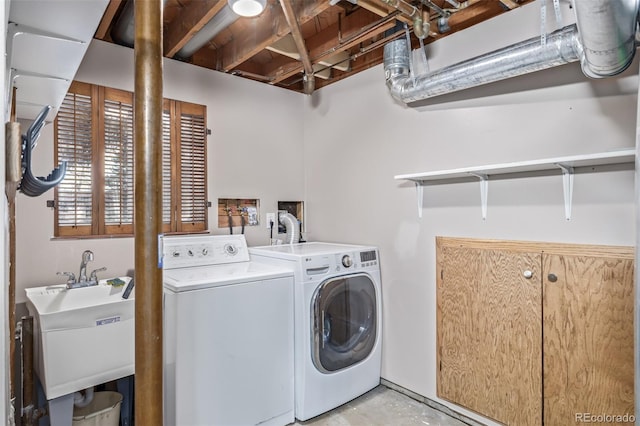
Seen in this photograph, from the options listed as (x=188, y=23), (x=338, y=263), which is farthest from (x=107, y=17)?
(x=338, y=263)

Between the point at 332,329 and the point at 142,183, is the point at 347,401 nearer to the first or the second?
the point at 332,329

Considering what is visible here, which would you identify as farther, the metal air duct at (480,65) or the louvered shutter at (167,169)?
the louvered shutter at (167,169)

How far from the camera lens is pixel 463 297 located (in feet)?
7.48

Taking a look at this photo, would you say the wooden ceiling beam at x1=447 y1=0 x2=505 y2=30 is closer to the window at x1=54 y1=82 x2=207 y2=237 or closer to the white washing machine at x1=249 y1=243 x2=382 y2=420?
the white washing machine at x1=249 y1=243 x2=382 y2=420

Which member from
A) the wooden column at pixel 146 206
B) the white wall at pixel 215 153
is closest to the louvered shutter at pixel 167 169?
the white wall at pixel 215 153

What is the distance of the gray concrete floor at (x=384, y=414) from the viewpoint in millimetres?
2303

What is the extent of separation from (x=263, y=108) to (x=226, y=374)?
7.15 feet

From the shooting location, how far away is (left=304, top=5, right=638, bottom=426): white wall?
1826 millimetres

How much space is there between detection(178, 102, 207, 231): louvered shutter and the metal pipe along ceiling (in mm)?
1462

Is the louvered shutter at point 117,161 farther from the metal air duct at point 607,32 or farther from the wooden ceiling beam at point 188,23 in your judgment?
the metal air duct at point 607,32

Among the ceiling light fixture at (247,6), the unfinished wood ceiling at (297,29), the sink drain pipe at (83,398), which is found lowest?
the sink drain pipe at (83,398)

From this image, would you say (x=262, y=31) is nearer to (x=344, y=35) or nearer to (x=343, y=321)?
(x=344, y=35)

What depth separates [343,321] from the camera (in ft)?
8.36

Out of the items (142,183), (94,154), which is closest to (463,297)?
(142,183)
